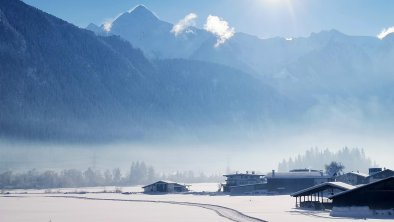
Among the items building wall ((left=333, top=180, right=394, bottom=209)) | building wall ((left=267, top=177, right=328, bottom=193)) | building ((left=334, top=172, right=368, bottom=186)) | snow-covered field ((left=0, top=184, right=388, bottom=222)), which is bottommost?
snow-covered field ((left=0, top=184, right=388, bottom=222))

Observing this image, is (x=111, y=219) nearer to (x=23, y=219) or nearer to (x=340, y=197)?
(x=23, y=219)

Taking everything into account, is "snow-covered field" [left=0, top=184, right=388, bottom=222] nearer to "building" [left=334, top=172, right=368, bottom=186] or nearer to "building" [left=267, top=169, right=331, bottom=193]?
"building" [left=267, top=169, right=331, bottom=193]

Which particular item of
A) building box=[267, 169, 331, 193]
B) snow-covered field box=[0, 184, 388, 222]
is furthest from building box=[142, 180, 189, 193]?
snow-covered field box=[0, 184, 388, 222]

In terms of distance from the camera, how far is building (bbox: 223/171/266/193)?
160m

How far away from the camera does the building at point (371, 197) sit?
230 feet

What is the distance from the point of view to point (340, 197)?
7175 centimetres

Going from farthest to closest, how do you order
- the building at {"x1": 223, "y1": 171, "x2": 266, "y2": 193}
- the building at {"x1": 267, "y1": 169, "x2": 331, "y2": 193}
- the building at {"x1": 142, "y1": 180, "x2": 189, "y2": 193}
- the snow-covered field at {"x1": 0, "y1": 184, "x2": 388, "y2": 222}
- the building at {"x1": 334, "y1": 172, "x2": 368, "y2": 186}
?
the building at {"x1": 142, "y1": 180, "x2": 189, "y2": 193} → the building at {"x1": 223, "y1": 171, "x2": 266, "y2": 193} → the building at {"x1": 267, "y1": 169, "x2": 331, "y2": 193} → the building at {"x1": 334, "y1": 172, "x2": 368, "y2": 186} → the snow-covered field at {"x1": 0, "y1": 184, "x2": 388, "y2": 222}

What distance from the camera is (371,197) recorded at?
2788 inches

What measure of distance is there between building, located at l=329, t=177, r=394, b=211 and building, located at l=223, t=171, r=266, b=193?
87.1m

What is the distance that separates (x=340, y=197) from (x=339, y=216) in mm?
4396

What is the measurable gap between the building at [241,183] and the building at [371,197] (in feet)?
286

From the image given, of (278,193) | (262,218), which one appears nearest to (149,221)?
(262,218)

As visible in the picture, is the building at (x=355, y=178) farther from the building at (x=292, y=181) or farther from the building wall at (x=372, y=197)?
the building wall at (x=372, y=197)

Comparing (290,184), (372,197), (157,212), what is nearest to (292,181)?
(290,184)
